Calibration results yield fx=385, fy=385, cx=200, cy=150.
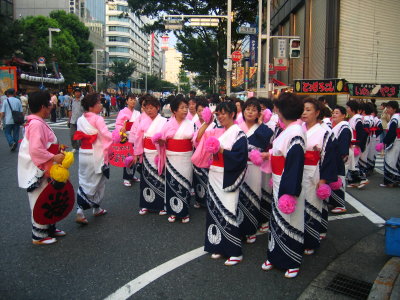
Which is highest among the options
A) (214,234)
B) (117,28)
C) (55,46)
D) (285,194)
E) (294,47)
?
(117,28)

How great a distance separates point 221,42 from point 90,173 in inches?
768

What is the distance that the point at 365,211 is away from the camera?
627 cm

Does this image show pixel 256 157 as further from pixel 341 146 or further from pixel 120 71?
pixel 120 71

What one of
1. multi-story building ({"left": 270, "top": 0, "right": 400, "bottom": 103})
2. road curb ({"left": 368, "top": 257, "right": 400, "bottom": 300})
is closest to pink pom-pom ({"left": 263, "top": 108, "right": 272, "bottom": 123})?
→ road curb ({"left": 368, "top": 257, "right": 400, "bottom": 300})

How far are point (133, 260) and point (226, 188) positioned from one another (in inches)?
50.4

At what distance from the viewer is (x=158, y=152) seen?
5664 millimetres

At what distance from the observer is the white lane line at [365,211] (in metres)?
5.71

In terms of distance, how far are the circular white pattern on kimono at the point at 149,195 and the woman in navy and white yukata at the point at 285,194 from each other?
2422 mm

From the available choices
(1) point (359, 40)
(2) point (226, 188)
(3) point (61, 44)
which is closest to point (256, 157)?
(2) point (226, 188)

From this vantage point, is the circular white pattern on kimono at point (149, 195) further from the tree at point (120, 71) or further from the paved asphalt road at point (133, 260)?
the tree at point (120, 71)

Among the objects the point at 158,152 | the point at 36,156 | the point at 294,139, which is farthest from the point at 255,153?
the point at 36,156

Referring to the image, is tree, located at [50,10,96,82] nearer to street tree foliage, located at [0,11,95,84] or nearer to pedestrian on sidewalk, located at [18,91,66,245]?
street tree foliage, located at [0,11,95,84]

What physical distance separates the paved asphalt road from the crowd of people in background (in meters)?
0.17

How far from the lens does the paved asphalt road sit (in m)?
3.52
